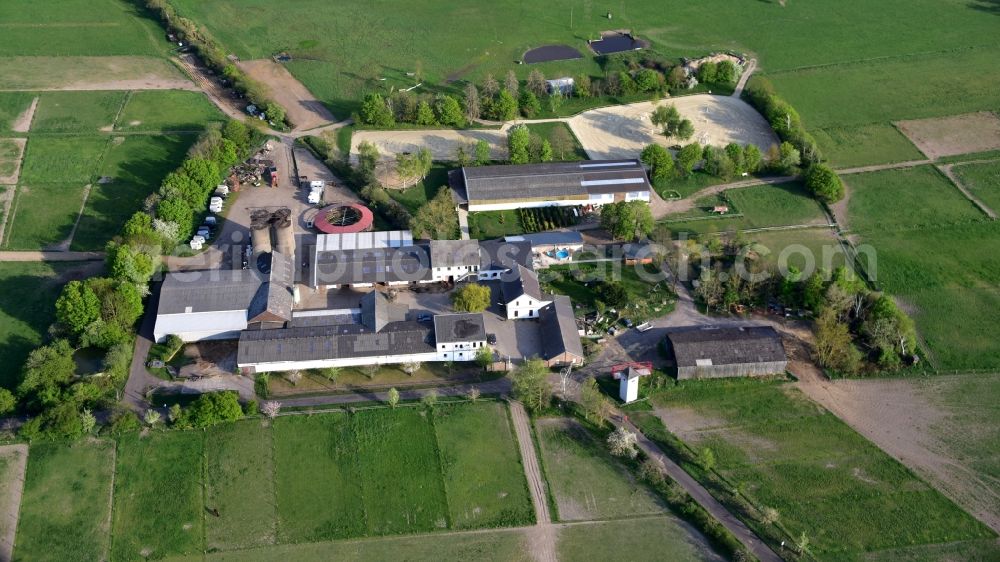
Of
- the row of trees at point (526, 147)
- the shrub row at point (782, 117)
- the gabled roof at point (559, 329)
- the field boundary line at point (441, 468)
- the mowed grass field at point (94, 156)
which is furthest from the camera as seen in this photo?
the shrub row at point (782, 117)

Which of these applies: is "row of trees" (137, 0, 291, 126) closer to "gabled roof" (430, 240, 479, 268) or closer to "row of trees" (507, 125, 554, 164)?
"row of trees" (507, 125, 554, 164)

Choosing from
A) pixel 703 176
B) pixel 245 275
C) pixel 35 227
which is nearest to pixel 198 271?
pixel 245 275

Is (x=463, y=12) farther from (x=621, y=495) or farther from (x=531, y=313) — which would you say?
(x=621, y=495)

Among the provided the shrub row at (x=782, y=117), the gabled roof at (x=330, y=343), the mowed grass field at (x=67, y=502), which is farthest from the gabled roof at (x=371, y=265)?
the shrub row at (x=782, y=117)

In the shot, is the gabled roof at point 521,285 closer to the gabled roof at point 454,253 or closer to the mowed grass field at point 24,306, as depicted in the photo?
the gabled roof at point 454,253

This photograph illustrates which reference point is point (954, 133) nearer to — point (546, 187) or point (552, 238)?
point (546, 187)

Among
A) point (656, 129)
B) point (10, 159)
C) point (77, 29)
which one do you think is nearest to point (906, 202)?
point (656, 129)

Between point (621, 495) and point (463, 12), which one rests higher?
point (463, 12)
